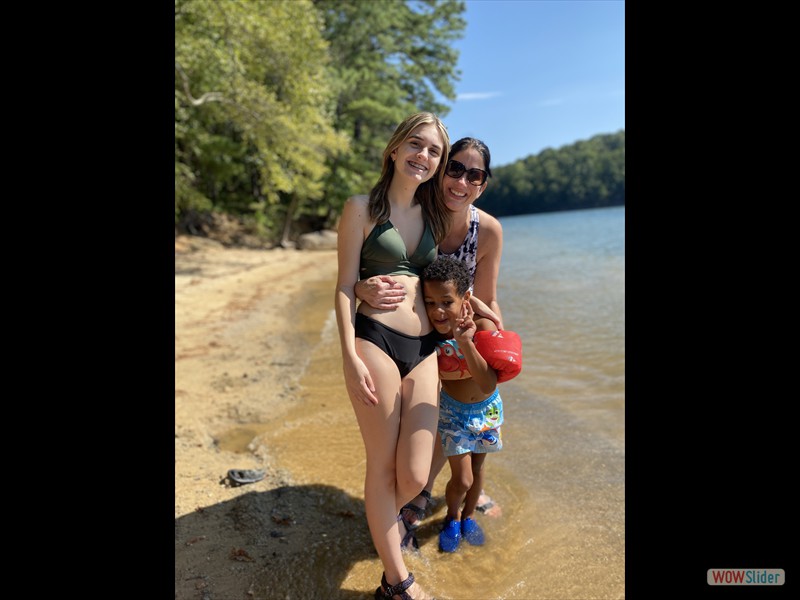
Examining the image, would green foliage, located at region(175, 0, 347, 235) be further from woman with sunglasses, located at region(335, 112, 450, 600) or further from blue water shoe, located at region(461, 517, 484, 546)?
blue water shoe, located at region(461, 517, 484, 546)

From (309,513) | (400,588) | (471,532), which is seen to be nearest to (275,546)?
(309,513)

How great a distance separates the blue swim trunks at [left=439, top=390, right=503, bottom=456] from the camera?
3010 mm

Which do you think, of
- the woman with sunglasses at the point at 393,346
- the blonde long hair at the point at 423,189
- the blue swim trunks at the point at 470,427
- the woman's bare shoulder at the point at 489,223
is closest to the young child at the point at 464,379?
the blue swim trunks at the point at 470,427

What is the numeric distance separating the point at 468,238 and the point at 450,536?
1794mm

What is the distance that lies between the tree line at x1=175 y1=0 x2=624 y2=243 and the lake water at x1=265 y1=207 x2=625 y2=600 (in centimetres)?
744

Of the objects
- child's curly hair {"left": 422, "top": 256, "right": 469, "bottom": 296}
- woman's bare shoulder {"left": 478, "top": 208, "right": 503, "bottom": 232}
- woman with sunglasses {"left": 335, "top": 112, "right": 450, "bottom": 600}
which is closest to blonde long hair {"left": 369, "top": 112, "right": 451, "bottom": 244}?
woman with sunglasses {"left": 335, "top": 112, "right": 450, "bottom": 600}

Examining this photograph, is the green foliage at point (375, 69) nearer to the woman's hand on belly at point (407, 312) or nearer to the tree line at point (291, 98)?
the tree line at point (291, 98)

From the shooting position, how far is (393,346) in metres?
2.60

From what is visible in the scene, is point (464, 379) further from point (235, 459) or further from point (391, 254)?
point (235, 459)
